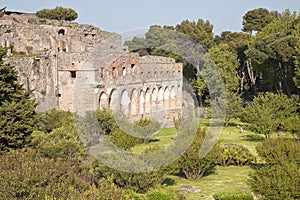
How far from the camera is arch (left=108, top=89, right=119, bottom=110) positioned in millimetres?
33906

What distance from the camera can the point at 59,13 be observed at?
64.8 meters

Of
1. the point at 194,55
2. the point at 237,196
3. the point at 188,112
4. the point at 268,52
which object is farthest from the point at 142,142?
the point at 194,55

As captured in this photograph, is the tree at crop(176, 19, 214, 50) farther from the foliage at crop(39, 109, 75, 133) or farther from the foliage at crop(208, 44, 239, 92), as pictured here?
the foliage at crop(39, 109, 75, 133)

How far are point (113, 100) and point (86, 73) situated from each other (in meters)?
2.87

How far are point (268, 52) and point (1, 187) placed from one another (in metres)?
35.5

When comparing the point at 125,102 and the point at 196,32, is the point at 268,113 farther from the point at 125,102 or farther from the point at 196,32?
the point at 196,32

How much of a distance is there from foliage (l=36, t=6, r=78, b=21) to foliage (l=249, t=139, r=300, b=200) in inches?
1962

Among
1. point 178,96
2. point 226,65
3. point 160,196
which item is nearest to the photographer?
point 160,196

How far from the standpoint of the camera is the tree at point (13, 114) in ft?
62.4

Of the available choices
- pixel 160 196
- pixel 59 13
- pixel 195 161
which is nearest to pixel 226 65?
pixel 59 13

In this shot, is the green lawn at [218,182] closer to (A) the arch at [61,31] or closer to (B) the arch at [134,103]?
(B) the arch at [134,103]

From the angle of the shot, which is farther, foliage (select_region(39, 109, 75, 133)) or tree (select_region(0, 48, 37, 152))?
foliage (select_region(39, 109, 75, 133))

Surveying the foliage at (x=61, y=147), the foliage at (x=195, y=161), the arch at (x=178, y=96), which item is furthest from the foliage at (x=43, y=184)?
the arch at (x=178, y=96)

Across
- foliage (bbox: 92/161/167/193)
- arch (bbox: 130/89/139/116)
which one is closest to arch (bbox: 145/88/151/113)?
arch (bbox: 130/89/139/116)
